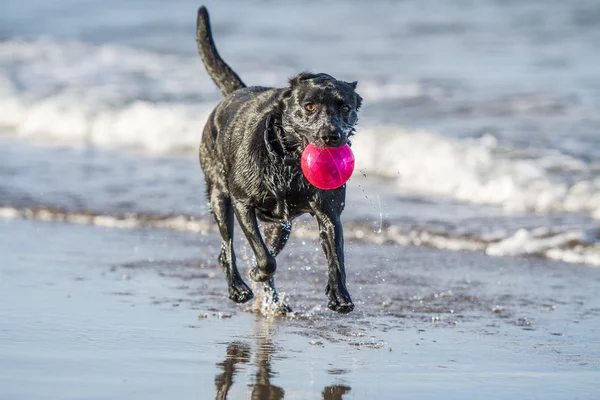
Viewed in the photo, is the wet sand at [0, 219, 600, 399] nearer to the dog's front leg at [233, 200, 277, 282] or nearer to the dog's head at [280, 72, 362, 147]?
the dog's front leg at [233, 200, 277, 282]


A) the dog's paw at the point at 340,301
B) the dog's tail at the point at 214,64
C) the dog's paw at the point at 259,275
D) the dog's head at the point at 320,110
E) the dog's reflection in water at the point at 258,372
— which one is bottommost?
the dog's reflection in water at the point at 258,372

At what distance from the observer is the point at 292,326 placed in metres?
5.71

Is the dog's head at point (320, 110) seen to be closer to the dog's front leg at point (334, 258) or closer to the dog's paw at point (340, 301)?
the dog's front leg at point (334, 258)

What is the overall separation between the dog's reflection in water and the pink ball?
84 cm

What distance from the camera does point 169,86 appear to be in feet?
59.8

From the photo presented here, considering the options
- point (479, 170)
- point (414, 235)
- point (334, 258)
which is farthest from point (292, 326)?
point (479, 170)

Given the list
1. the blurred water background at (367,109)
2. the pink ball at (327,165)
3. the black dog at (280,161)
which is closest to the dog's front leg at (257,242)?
the black dog at (280,161)

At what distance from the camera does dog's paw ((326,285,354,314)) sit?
17.2 feet

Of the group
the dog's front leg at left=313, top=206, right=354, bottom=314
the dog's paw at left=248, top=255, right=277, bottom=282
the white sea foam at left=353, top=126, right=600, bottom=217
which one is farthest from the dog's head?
the white sea foam at left=353, top=126, right=600, bottom=217

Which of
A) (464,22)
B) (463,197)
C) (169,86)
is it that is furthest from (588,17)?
(463,197)

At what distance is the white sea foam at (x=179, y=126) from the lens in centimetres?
1020

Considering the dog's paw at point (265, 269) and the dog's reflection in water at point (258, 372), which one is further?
the dog's paw at point (265, 269)

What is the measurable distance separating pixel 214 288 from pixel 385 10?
66.0 ft

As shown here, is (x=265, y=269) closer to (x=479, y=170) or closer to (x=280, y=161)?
(x=280, y=161)
